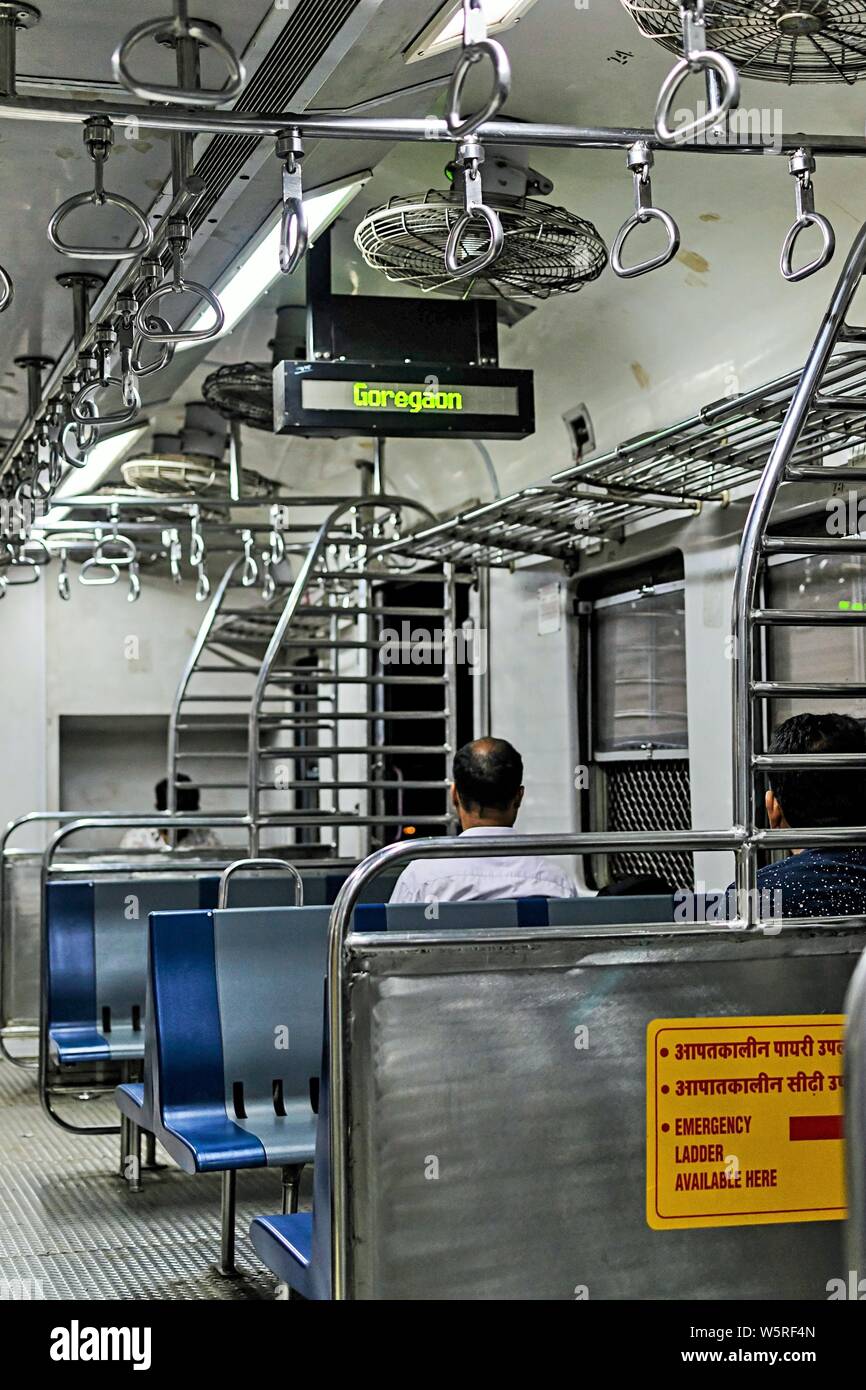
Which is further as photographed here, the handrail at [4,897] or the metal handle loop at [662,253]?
the handrail at [4,897]

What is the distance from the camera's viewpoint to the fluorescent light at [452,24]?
3240mm

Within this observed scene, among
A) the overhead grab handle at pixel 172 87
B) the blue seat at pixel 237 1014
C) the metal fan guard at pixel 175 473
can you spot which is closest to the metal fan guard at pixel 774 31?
the overhead grab handle at pixel 172 87

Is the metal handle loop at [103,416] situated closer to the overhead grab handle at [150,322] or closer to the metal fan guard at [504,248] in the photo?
the overhead grab handle at [150,322]

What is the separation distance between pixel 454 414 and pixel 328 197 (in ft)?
3.43

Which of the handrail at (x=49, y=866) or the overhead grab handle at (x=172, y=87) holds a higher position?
the overhead grab handle at (x=172, y=87)

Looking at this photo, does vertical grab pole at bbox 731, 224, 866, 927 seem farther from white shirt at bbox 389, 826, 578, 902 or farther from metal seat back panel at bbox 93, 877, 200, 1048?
metal seat back panel at bbox 93, 877, 200, 1048

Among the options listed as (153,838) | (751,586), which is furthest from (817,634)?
(153,838)

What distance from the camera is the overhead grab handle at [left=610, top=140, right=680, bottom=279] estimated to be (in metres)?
2.73

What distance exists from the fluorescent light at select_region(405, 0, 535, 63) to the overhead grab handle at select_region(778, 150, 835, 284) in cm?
74

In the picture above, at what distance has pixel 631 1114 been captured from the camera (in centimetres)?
278

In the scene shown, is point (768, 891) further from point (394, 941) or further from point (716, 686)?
point (716, 686)

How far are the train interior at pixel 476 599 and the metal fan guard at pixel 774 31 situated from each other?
14mm

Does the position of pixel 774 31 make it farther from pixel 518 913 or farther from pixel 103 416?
pixel 103 416

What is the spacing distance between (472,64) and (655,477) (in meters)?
3.40
